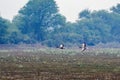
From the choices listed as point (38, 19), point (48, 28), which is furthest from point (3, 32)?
point (48, 28)

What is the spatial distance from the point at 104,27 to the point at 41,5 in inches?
637

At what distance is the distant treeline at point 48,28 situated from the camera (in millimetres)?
80600

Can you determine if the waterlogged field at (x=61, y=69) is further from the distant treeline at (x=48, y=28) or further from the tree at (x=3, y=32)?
the distant treeline at (x=48, y=28)

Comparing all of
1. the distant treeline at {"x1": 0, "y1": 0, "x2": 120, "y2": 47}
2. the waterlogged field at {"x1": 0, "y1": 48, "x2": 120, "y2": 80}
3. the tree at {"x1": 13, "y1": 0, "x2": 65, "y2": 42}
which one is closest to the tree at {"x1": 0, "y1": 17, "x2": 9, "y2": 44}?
the distant treeline at {"x1": 0, "y1": 0, "x2": 120, "y2": 47}

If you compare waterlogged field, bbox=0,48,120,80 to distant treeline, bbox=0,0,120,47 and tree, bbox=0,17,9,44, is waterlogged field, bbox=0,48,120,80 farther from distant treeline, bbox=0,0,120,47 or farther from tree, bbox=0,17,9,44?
distant treeline, bbox=0,0,120,47

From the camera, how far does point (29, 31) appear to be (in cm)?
8506

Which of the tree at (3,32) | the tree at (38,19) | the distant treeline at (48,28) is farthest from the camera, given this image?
the tree at (38,19)

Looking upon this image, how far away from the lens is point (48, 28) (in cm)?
8756

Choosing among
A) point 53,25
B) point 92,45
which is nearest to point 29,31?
point 53,25

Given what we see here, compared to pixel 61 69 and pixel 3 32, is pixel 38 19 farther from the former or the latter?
pixel 61 69

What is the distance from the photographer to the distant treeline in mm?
80600

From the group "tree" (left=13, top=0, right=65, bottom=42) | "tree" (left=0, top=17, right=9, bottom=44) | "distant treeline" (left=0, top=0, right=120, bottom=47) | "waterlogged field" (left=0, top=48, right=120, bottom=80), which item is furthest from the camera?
"tree" (left=13, top=0, right=65, bottom=42)

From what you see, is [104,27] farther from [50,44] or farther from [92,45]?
[50,44]

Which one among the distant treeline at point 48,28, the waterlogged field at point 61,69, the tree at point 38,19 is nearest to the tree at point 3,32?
the distant treeline at point 48,28
